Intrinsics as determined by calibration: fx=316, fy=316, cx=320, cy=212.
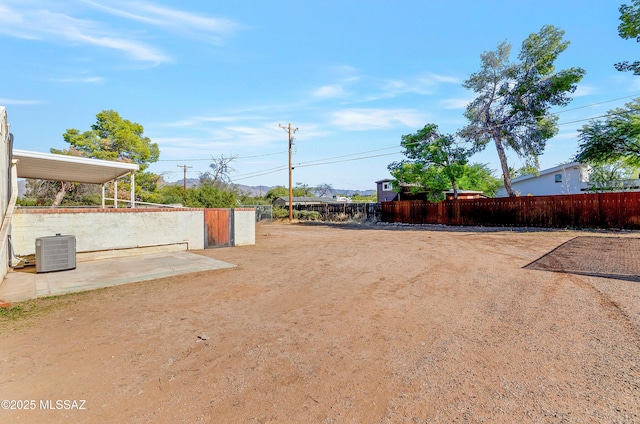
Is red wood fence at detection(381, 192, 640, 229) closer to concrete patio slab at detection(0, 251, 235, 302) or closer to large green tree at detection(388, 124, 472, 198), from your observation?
large green tree at detection(388, 124, 472, 198)

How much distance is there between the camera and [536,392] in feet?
8.07

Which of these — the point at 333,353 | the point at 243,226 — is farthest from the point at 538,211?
the point at 333,353

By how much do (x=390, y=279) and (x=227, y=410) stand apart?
4693 mm

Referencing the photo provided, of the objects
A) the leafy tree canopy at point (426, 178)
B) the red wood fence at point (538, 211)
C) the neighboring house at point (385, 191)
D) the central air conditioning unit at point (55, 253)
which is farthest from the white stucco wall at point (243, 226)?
the neighboring house at point (385, 191)

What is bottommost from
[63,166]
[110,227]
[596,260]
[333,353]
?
[333,353]

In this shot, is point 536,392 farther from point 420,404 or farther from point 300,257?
point 300,257

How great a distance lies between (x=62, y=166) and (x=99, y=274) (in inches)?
205

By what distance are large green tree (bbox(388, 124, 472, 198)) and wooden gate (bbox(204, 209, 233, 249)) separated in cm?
1530

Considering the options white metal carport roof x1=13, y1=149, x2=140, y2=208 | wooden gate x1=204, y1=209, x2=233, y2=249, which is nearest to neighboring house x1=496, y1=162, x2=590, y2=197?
wooden gate x1=204, y1=209, x2=233, y2=249

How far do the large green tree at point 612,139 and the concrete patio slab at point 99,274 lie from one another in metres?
19.2

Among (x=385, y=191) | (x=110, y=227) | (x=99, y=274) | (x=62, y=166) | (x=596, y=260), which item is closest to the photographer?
(x=99, y=274)

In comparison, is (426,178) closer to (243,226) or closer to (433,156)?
(433,156)

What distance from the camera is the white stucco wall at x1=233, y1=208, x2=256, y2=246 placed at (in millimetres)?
12414

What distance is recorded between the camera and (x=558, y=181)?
29688mm
